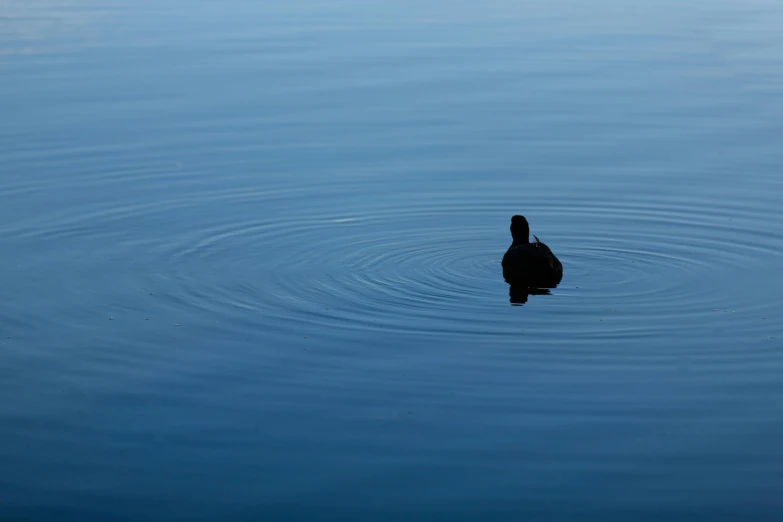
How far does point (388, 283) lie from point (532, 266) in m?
1.59

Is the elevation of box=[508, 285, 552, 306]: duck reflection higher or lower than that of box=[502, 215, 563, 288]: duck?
lower

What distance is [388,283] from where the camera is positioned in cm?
1414

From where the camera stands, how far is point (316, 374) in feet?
37.2

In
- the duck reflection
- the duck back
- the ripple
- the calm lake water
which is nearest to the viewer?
the calm lake water

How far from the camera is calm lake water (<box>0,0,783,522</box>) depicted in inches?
366

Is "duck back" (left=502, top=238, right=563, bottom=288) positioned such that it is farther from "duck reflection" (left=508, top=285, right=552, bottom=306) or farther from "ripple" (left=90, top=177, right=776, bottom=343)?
"ripple" (left=90, top=177, right=776, bottom=343)

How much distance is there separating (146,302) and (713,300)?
591 cm

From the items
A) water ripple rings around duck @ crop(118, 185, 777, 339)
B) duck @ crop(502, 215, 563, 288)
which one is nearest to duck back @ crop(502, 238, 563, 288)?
duck @ crop(502, 215, 563, 288)

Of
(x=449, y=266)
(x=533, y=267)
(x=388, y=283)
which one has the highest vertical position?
(x=449, y=266)

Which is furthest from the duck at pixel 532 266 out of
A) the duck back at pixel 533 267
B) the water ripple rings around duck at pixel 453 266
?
the water ripple rings around duck at pixel 453 266

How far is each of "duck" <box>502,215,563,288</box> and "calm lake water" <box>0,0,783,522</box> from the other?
0.81 ft

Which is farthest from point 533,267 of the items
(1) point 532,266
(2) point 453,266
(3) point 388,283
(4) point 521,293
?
(3) point 388,283

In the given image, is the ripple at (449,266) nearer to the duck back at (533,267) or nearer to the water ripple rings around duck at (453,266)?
the water ripple rings around duck at (453,266)

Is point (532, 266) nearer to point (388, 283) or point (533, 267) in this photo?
point (533, 267)
